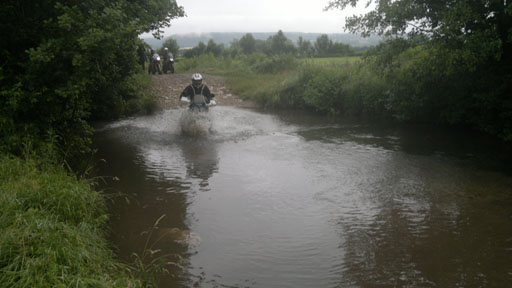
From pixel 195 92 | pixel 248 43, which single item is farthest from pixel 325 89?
pixel 248 43

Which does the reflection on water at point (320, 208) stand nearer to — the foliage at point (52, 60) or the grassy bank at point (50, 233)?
the grassy bank at point (50, 233)

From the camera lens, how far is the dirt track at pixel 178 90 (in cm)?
2103

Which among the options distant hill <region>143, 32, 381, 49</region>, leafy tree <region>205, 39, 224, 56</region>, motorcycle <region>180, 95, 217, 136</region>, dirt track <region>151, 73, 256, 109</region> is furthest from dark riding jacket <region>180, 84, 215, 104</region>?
leafy tree <region>205, 39, 224, 56</region>

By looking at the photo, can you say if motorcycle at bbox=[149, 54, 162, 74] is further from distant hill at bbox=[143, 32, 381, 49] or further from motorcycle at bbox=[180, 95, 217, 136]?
motorcycle at bbox=[180, 95, 217, 136]

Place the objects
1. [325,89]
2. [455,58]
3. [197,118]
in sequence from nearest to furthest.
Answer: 1. [455,58]
2. [197,118]
3. [325,89]

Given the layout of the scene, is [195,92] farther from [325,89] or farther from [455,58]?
[455,58]

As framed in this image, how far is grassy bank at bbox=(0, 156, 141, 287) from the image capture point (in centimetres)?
395

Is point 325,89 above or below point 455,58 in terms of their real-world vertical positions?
below

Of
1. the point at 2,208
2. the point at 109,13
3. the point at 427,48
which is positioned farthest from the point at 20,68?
the point at 427,48

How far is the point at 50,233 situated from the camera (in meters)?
4.58

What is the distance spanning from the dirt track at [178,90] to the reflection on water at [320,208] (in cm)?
774

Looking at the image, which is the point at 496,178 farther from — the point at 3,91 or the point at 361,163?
the point at 3,91

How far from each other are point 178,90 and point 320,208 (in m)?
16.6

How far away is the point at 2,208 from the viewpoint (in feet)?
16.4
